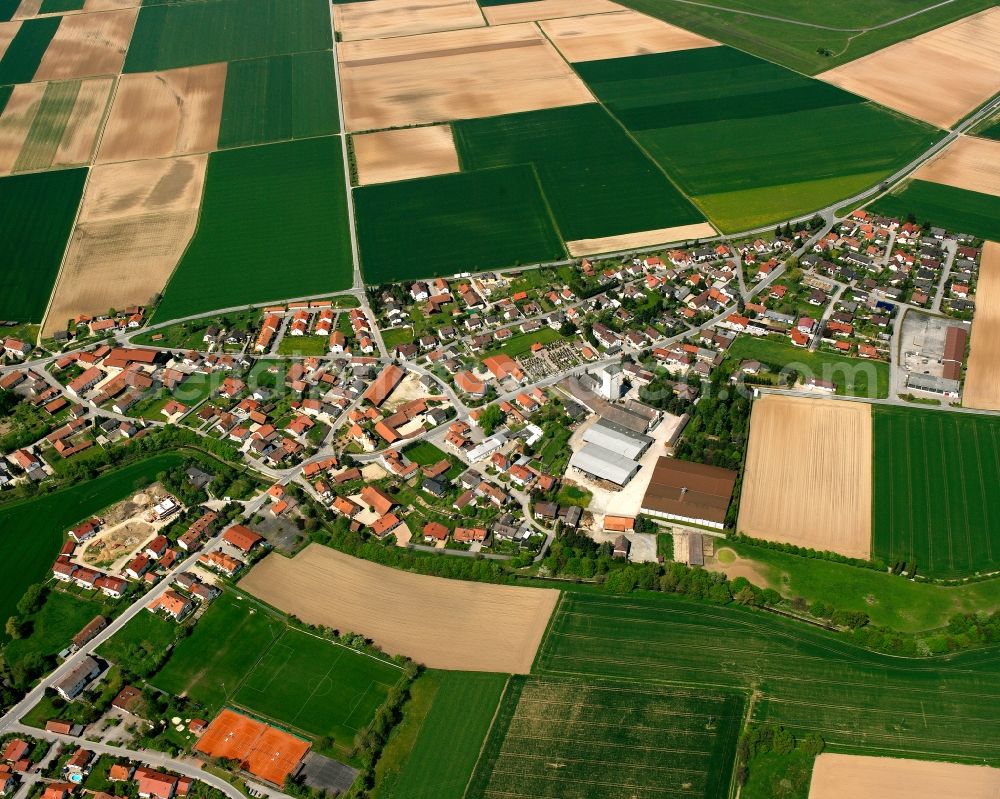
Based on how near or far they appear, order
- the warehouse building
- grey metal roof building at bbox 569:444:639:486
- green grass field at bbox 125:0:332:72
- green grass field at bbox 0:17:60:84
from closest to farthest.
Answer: the warehouse building < grey metal roof building at bbox 569:444:639:486 < green grass field at bbox 0:17:60:84 < green grass field at bbox 125:0:332:72

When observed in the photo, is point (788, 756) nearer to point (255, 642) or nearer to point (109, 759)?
point (255, 642)

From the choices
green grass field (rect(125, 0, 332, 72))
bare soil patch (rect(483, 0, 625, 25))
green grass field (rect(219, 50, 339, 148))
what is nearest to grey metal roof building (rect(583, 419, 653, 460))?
green grass field (rect(219, 50, 339, 148))

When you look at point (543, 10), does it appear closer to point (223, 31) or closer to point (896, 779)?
point (223, 31)

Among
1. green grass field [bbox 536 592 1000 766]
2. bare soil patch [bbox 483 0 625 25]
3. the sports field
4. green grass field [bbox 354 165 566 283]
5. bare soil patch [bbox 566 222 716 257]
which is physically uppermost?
bare soil patch [bbox 483 0 625 25]

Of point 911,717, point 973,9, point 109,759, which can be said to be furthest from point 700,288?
point 973,9

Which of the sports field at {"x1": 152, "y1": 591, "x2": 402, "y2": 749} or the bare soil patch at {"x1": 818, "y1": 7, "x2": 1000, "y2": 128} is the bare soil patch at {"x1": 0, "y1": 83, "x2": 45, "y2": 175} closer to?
the sports field at {"x1": 152, "y1": 591, "x2": 402, "y2": 749}

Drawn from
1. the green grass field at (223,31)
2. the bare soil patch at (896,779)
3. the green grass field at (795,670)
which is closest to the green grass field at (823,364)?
the green grass field at (795,670)

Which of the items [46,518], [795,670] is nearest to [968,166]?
[795,670]
